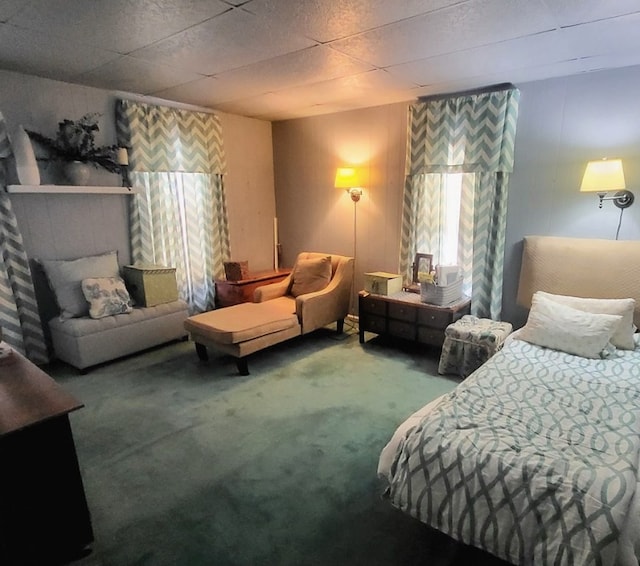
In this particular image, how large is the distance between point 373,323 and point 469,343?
1.04 metres

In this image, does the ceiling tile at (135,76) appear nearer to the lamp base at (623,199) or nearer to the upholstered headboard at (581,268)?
the upholstered headboard at (581,268)

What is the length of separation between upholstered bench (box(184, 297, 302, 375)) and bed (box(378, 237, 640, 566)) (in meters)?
1.74

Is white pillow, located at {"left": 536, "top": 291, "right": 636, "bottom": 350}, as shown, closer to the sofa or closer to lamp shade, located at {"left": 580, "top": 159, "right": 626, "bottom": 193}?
lamp shade, located at {"left": 580, "top": 159, "right": 626, "bottom": 193}

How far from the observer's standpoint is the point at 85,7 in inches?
78.2

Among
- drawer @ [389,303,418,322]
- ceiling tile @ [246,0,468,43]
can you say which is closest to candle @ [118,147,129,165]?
ceiling tile @ [246,0,468,43]

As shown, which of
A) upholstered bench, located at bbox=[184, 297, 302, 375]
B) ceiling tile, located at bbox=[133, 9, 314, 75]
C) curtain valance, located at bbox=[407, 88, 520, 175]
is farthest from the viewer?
curtain valance, located at bbox=[407, 88, 520, 175]

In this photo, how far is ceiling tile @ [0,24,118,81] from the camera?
2396mm

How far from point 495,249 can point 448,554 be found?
8.60ft

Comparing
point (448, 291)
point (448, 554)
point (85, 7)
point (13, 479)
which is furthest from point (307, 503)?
point (85, 7)

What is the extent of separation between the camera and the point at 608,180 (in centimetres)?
278

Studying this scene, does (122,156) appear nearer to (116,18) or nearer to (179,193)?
(179,193)

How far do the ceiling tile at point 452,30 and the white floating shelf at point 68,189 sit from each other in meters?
2.36

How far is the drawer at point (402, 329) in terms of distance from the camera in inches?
144

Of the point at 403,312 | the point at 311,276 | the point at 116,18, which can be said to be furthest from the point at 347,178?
the point at 116,18
